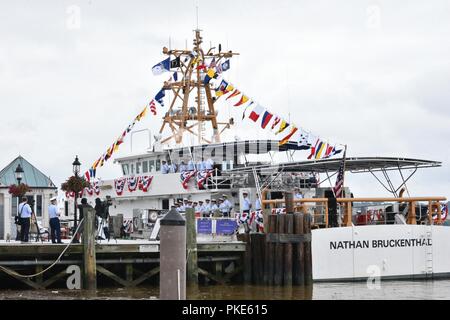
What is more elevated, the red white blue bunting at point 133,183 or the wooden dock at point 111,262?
the red white blue bunting at point 133,183

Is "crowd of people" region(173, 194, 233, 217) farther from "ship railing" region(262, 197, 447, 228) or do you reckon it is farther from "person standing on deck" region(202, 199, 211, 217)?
"ship railing" region(262, 197, 447, 228)

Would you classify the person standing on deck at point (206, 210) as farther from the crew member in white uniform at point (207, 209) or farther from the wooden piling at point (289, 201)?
the wooden piling at point (289, 201)

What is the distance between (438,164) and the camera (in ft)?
91.7

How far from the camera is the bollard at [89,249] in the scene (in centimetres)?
2222

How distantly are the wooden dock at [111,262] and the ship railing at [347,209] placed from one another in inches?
77.4

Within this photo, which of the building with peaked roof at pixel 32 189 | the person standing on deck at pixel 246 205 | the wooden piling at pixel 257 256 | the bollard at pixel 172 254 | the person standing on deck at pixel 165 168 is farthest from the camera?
the person standing on deck at pixel 165 168

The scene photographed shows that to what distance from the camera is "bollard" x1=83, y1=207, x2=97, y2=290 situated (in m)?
22.2

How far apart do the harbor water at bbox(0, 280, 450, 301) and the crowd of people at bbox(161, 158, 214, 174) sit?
32.4 ft

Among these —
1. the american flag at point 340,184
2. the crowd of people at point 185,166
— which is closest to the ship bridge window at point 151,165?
the crowd of people at point 185,166

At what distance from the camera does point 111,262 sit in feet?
76.2

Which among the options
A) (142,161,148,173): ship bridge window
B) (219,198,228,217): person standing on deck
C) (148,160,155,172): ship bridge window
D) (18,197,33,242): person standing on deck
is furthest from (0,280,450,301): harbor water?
(142,161,148,173): ship bridge window

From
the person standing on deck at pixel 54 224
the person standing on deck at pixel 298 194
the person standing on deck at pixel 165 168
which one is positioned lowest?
the person standing on deck at pixel 54 224

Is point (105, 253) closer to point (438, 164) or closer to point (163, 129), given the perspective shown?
point (438, 164)

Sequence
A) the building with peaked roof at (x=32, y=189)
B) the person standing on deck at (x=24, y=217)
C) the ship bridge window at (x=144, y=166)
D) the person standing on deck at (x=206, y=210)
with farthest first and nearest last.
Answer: the ship bridge window at (x=144, y=166), the building with peaked roof at (x=32, y=189), the person standing on deck at (x=206, y=210), the person standing on deck at (x=24, y=217)
